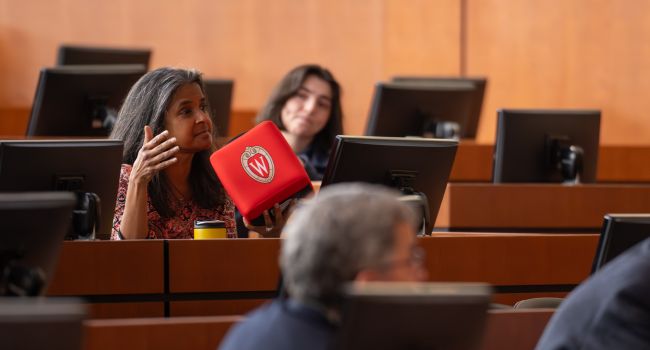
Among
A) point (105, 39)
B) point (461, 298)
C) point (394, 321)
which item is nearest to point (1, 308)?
point (394, 321)

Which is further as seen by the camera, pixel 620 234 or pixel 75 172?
→ pixel 75 172

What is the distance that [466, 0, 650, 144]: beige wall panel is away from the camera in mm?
6840

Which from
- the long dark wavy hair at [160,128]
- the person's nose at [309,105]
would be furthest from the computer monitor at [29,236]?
the person's nose at [309,105]

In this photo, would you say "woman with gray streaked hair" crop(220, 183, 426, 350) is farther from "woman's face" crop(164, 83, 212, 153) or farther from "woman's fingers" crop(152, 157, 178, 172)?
"woman's face" crop(164, 83, 212, 153)

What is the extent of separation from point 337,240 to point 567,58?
569cm

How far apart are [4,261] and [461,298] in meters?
0.95

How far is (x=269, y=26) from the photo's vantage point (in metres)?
7.14

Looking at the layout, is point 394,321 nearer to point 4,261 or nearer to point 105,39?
point 4,261

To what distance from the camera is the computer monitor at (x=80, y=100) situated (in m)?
4.61

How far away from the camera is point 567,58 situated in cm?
707

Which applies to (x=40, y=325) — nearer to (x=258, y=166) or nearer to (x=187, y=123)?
(x=258, y=166)

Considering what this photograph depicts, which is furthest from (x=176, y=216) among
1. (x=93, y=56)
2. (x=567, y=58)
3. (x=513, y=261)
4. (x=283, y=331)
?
(x=567, y=58)

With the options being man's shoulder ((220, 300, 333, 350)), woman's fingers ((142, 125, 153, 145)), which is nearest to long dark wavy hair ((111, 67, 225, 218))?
woman's fingers ((142, 125, 153, 145))

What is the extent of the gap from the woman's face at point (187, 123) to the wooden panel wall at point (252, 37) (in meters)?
3.39
